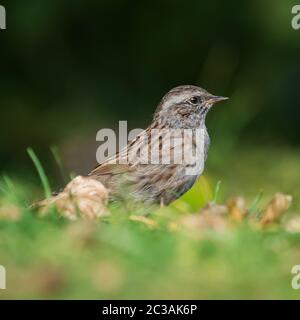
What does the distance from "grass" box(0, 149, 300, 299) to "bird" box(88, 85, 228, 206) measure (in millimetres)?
1018

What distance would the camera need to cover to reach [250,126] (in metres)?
9.26

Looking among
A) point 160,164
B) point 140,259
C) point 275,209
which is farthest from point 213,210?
point 160,164

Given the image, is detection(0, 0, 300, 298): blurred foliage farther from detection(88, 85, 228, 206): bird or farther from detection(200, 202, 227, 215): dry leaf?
detection(200, 202, 227, 215): dry leaf

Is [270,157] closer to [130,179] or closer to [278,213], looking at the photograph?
[130,179]

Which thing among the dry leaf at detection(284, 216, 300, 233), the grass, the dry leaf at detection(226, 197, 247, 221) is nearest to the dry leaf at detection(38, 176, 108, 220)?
the grass

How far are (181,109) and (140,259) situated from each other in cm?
242

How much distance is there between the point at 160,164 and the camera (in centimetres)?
526

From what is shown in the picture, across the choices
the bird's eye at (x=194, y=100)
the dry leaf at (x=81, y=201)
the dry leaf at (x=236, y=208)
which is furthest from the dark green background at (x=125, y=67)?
the dry leaf at (x=236, y=208)

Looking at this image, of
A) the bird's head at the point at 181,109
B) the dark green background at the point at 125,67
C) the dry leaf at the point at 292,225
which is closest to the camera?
the dry leaf at the point at 292,225

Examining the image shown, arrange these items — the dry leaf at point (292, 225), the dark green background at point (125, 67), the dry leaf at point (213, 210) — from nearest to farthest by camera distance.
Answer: the dry leaf at point (292, 225), the dry leaf at point (213, 210), the dark green background at point (125, 67)

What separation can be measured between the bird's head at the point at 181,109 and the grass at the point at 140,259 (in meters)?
1.71

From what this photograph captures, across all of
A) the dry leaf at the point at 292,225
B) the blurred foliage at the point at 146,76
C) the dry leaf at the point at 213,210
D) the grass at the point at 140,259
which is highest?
the blurred foliage at the point at 146,76

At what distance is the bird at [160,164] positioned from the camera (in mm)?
5199

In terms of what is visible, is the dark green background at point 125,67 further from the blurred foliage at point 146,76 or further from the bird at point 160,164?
the bird at point 160,164
